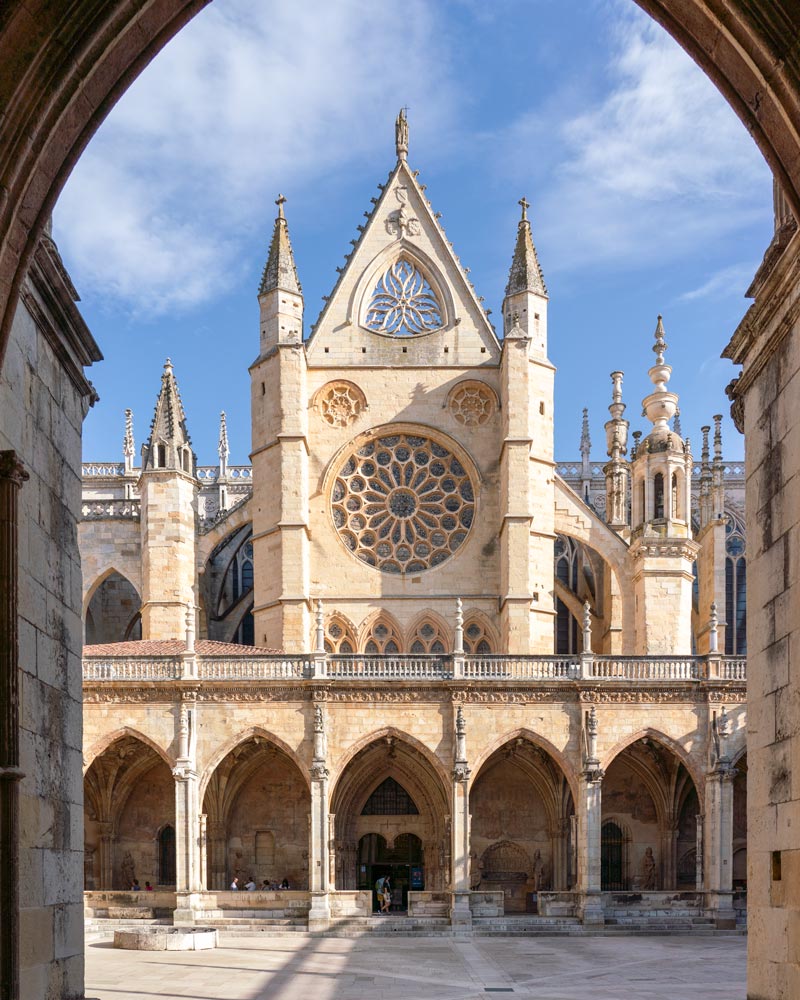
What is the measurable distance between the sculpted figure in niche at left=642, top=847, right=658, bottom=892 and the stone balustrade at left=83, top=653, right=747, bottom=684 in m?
4.89

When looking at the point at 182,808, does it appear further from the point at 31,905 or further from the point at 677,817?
the point at 31,905

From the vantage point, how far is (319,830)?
26.0m

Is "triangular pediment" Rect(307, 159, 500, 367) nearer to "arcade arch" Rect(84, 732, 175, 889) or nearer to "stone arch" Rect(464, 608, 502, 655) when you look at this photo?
"stone arch" Rect(464, 608, 502, 655)

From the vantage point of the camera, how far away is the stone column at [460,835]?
2530 centimetres

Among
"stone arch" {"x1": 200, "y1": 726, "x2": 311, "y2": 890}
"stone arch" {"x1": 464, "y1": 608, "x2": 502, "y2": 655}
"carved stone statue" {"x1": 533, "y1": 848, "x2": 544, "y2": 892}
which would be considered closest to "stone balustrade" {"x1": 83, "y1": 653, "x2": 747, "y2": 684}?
"stone arch" {"x1": 200, "y1": 726, "x2": 311, "y2": 890}

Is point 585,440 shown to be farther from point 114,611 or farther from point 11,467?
point 11,467

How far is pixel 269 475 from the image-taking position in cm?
3102

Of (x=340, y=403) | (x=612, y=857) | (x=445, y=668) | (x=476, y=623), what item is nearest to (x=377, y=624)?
(x=476, y=623)

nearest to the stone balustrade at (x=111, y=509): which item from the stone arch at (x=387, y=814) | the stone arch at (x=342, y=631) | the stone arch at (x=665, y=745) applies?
the stone arch at (x=342, y=631)

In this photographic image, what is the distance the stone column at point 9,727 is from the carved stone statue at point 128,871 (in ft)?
75.0

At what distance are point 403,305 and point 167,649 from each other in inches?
457

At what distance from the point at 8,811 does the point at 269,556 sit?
23568mm

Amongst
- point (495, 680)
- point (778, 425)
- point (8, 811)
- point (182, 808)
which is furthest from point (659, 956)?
point (8, 811)

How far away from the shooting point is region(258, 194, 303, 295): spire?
32375 mm
